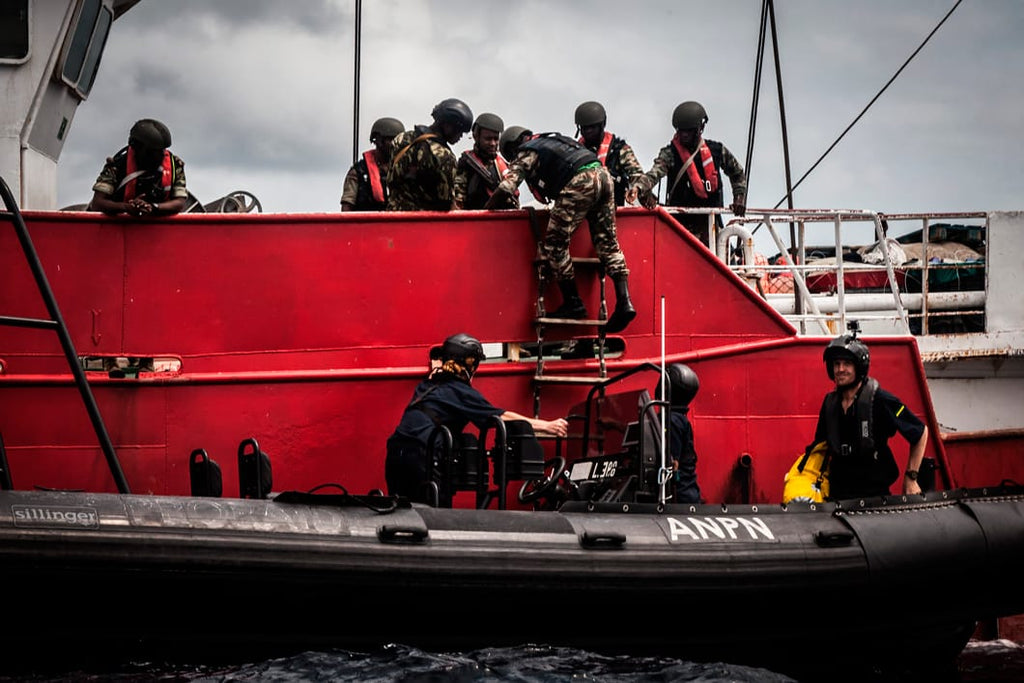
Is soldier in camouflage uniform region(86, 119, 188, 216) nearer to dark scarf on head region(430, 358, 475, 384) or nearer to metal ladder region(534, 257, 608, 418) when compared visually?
dark scarf on head region(430, 358, 475, 384)

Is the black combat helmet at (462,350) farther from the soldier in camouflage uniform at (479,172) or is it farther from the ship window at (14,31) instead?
the ship window at (14,31)

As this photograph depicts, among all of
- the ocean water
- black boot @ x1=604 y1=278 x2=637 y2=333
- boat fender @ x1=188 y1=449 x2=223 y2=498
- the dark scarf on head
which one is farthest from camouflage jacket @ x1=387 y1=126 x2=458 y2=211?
the ocean water

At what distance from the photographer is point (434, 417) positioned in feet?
21.3

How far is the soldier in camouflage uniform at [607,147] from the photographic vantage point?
857cm

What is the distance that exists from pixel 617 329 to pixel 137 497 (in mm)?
3157

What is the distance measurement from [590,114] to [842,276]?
2.03 metres

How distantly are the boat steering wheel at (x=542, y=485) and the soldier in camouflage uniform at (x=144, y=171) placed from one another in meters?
2.55

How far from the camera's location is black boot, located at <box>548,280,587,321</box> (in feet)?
25.0

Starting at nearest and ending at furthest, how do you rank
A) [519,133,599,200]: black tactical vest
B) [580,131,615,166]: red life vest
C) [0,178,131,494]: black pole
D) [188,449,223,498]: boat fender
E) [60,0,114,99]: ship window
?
1. [0,178,131,494]: black pole
2. [188,449,223,498]: boat fender
3. [519,133,599,200]: black tactical vest
4. [60,0,114,99]: ship window
5. [580,131,615,166]: red life vest

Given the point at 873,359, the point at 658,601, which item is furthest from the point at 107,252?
the point at 873,359

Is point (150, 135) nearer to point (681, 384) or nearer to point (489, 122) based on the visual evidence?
point (489, 122)

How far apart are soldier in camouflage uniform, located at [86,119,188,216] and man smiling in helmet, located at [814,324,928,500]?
3856 mm

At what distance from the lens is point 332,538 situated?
5660 millimetres

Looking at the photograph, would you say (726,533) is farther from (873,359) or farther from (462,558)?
(873,359)
